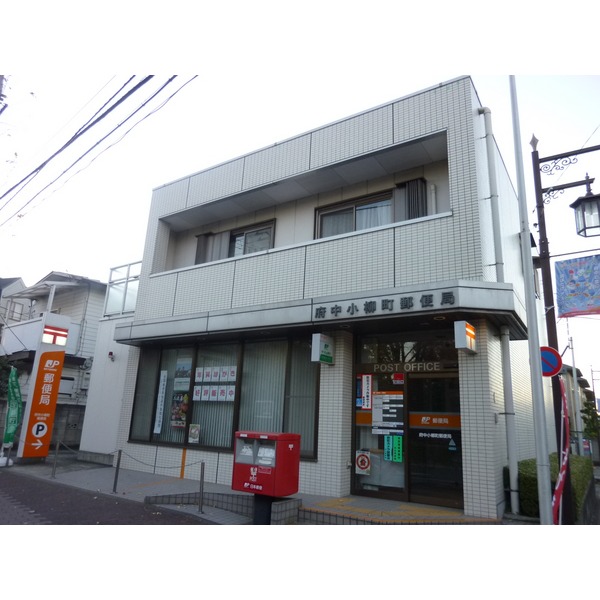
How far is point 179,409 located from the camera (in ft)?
39.4

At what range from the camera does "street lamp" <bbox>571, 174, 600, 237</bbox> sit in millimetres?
7641

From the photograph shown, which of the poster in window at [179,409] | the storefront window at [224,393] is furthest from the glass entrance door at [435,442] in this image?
the poster in window at [179,409]

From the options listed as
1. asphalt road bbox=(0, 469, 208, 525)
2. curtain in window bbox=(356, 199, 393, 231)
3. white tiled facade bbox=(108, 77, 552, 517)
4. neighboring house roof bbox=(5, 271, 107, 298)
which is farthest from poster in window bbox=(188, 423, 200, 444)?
neighboring house roof bbox=(5, 271, 107, 298)

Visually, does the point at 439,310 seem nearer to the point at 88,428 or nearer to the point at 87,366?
the point at 88,428

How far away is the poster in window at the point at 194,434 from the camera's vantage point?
11.4 meters

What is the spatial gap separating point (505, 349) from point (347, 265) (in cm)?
346

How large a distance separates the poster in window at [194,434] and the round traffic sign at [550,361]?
7.94 m

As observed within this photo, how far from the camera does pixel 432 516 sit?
725cm

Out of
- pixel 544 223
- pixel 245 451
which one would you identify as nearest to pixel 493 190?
pixel 544 223

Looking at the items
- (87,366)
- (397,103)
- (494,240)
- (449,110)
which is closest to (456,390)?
(494,240)

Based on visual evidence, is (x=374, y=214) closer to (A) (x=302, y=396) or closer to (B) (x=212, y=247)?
(A) (x=302, y=396)

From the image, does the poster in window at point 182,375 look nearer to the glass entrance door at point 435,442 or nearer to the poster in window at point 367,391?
the poster in window at point 367,391

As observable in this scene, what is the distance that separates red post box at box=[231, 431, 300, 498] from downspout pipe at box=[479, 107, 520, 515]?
3.74 m

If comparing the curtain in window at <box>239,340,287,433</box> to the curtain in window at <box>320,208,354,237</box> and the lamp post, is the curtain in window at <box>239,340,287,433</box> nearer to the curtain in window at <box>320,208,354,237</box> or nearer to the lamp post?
the curtain in window at <box>320,208,354,237</box>
